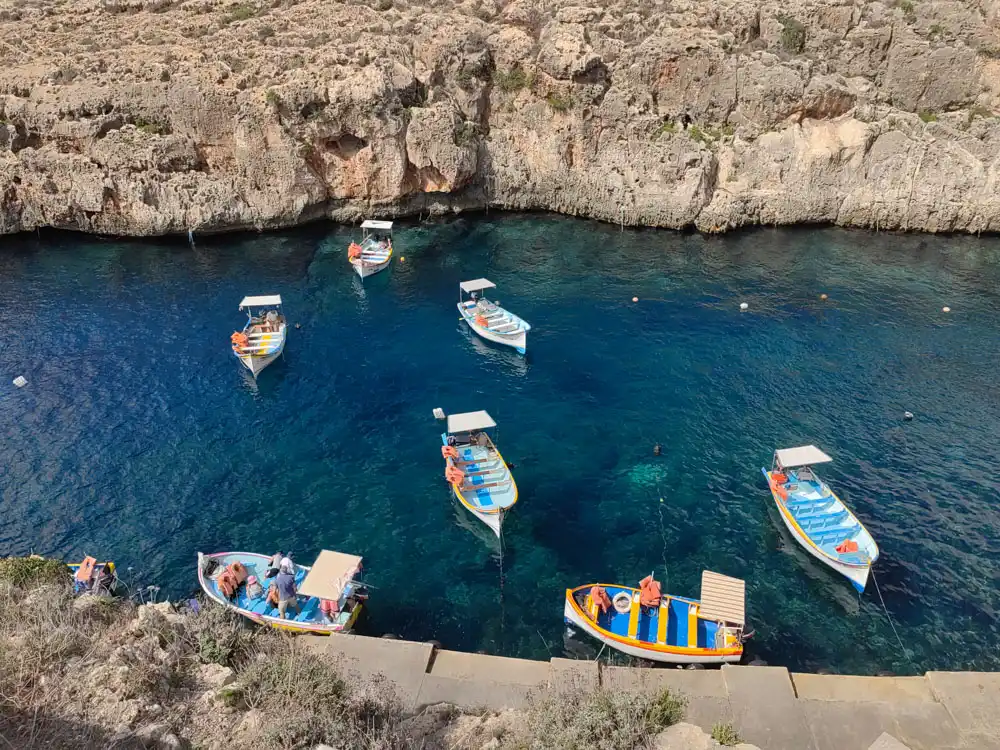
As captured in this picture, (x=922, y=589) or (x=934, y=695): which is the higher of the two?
(x=934, y=695)

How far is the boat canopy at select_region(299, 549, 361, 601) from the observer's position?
20875 millimetres

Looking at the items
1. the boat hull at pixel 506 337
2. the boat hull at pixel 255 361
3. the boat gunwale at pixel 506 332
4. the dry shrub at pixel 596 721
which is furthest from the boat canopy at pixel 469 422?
the dry shrub at pixel 596 721

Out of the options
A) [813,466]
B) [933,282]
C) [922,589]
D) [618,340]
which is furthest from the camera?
[933,282]

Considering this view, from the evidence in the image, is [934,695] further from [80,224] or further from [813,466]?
[80,224]

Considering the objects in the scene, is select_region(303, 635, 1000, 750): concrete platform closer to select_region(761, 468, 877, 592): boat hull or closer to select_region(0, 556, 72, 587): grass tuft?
select_region(761, 468, 877, 592): boat hull

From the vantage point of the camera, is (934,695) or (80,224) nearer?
(934,695)

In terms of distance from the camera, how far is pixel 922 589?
22.5 metres

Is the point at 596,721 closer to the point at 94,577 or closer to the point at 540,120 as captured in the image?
the point at 94,577

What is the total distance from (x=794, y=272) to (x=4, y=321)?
169 ft

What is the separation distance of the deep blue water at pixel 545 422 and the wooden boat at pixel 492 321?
1.01 meters

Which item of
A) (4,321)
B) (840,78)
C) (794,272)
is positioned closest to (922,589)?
(794,272)

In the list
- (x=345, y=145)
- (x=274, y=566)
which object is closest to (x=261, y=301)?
(x=345, y=145)

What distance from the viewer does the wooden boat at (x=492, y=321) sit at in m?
37.5

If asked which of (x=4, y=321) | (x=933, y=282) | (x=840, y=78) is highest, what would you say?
(x=840, y=78)
